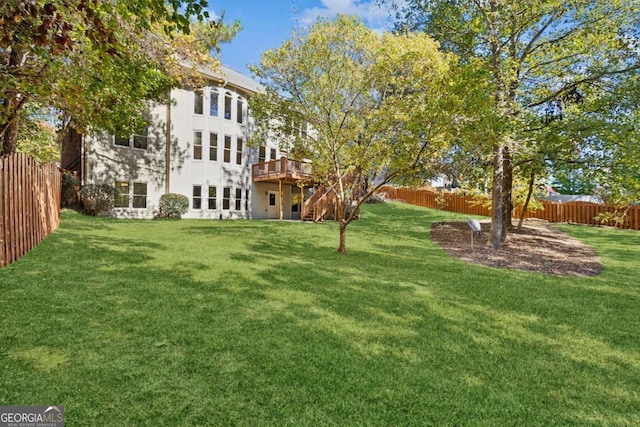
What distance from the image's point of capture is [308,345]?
137 inches

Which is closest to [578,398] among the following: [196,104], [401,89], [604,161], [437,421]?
[437,421]

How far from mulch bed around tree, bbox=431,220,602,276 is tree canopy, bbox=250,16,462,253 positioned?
3.26 m

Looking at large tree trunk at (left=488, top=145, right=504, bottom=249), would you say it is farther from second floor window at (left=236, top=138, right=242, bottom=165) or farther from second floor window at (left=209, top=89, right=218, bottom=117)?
second floor window at (left=209, top=89, right=218, bottom=117)

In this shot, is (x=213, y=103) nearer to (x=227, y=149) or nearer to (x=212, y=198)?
(x=227, y=149)

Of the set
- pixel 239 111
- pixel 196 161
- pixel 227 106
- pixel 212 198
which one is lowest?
pixel 212 198

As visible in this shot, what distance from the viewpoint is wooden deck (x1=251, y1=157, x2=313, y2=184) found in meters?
18.5

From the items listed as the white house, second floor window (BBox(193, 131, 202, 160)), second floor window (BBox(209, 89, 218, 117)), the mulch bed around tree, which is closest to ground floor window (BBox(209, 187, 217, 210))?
the white house

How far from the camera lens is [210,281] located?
224 inches

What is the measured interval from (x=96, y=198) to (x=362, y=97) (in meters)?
13.5

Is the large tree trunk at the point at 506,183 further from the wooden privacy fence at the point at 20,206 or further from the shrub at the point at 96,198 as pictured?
the shrub at the point at 96,198

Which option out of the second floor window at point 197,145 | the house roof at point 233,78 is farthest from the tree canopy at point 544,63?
the second floor window at point 197,145

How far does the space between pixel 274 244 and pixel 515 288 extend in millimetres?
6422

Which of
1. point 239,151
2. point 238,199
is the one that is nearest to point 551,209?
point 238,199

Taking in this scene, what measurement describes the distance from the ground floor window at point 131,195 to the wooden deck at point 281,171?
6.49 metres
